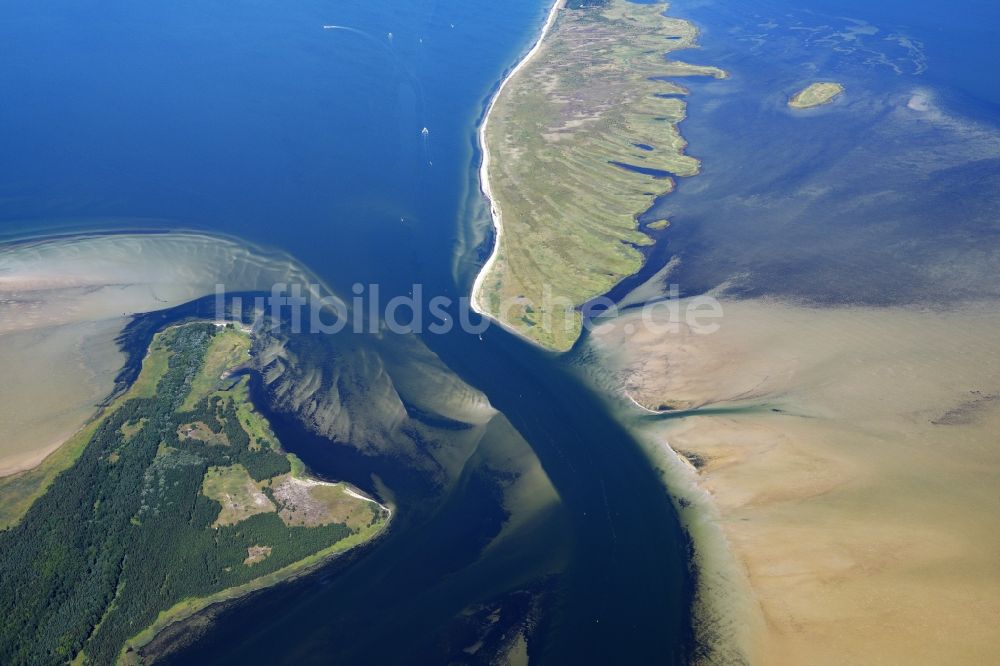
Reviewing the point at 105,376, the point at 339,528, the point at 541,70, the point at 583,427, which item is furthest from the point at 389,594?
the point at 541,70

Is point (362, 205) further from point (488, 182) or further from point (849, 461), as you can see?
point (849, 461)

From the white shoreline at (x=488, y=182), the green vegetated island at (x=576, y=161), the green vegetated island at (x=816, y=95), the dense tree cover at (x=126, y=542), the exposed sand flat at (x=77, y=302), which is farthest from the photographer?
the green vegetated island at (x=816, y=95)

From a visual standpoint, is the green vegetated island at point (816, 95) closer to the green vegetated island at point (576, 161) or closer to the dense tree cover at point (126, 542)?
the green vegetated island at point (576, 161)

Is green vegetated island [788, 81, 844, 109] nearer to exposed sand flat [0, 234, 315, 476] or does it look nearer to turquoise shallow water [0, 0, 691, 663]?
turquoise shallow water [0, 0, 691, 663]

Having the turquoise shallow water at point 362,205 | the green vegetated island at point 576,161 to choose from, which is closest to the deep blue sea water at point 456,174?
the turquoise shallow water at point 362,205

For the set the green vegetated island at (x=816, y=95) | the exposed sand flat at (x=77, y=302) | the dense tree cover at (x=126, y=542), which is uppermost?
the green vegetated island at (x=816, y=95)

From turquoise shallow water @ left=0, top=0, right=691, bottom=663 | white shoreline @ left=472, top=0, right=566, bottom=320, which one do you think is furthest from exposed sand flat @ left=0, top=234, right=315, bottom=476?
white shoreline @ left=472, top=0, right=566, bottom=320

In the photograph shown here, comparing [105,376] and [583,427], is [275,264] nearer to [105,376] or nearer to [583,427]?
[105,376]
